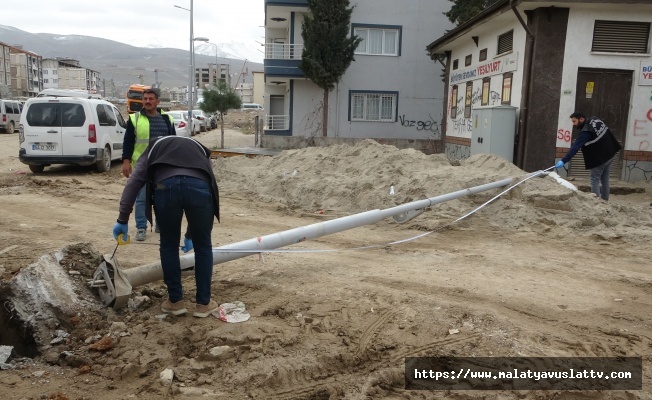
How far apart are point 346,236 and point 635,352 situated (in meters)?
4.15

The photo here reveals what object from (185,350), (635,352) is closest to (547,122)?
(635,352)

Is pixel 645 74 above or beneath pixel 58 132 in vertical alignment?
above

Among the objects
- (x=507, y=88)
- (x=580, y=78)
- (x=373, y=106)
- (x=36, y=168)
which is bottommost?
(x=36, y=168)

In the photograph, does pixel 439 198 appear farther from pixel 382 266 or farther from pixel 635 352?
pixel 635 352

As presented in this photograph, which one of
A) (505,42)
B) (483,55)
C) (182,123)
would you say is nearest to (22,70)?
(182,123)

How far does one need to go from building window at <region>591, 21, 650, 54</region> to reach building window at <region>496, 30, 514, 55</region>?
232 cm

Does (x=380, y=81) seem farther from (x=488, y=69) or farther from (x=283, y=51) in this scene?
(x=488, y=69)

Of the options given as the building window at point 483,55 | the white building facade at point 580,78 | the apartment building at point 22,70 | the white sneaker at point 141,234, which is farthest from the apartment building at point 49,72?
the white sneaker at point 141,234

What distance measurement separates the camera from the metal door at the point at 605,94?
13227mm

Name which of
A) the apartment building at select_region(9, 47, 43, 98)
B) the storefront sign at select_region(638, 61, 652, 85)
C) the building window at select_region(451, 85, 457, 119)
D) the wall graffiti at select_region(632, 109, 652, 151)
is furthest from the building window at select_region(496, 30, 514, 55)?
the apartment building at select_region(9, 47, 43, 98)

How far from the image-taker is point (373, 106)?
27375 mm

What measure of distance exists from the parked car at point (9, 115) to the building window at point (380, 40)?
20.1m

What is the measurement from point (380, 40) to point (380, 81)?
6.42ft

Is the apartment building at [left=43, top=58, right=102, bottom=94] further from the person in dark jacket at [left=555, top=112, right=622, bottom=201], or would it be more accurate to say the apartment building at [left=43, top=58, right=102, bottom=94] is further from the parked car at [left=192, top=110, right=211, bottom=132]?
the person in dark jacket at [left=555, top=112, right=622, bottom=201]
